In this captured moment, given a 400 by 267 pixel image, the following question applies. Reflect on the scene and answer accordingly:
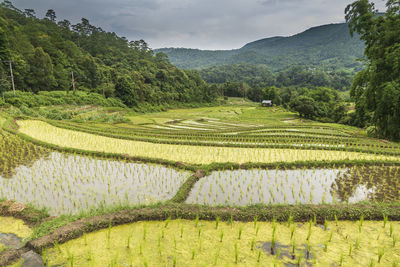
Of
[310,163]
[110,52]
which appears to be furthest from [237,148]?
[110,52]

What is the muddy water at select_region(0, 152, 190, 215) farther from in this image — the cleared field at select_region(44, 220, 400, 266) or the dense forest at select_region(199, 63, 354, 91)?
the dense forest at select_region(199, 63, 354, 91)

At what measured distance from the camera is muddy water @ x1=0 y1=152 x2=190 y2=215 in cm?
612

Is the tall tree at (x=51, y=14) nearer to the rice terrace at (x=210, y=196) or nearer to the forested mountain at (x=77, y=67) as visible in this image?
the forested mountain at (x=77, y=67)

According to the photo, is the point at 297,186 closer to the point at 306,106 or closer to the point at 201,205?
the point at 201,205

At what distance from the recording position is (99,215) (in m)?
4.96

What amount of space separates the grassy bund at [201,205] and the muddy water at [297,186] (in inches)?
1.4

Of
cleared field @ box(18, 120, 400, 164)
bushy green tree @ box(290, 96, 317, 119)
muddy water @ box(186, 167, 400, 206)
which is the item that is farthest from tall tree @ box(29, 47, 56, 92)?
bushy green tree @ box(290, 96, 317, 119)

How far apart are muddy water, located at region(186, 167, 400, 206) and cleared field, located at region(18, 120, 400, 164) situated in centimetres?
144

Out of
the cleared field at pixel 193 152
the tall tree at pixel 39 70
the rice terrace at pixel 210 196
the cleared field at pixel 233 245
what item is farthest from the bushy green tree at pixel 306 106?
the tall tree at pixel 39 70

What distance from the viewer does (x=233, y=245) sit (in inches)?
161

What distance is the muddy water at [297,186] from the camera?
629 cm

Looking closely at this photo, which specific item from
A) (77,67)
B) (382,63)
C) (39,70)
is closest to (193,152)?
(382,63)

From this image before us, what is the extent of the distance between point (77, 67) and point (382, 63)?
1912 inches

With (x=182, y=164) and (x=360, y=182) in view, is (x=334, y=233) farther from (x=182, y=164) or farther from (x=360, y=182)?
(x=182, y=164)
